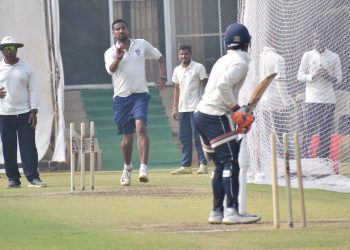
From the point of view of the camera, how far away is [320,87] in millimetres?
21422

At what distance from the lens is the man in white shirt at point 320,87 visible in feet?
69.4

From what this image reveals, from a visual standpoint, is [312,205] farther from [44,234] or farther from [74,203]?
[44,234]

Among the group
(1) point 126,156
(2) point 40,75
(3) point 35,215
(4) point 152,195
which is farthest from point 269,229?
(2) point 40,75

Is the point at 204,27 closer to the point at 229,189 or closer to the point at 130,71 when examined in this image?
the point at 130,71

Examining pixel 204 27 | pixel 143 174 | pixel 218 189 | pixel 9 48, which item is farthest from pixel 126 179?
pixel 204 27

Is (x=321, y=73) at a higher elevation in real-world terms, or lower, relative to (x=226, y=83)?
lower

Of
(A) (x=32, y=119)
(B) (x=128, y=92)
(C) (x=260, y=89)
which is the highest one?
(C) (x=260, y=89)

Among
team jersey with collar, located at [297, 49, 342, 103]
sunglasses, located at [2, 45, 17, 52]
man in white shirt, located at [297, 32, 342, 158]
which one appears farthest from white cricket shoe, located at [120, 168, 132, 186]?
team jersey with collar, located at [297, 49, 342, 103]

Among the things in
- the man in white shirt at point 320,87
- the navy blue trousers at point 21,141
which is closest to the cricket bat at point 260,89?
the navy blue trousers at point 21,141

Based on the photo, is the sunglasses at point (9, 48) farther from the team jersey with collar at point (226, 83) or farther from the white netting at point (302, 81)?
the team jersey with collar at point (226, 83)

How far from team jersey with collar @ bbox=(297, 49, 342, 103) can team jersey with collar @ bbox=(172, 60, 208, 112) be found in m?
2.65

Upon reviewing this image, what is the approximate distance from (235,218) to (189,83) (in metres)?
10.3

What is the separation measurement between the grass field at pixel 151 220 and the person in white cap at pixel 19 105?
0.51 meters

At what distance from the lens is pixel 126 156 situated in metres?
19.4
